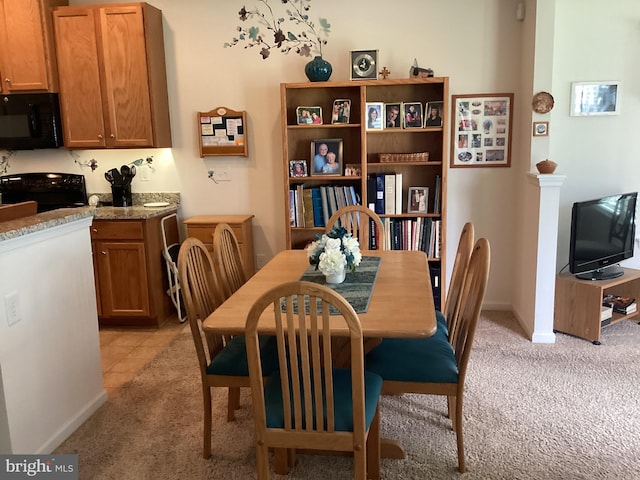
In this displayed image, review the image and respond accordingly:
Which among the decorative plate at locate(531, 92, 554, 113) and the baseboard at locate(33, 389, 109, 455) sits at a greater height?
the decorative plate at locate(531, 92, 554, 113)

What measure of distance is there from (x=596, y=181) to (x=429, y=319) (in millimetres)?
2728

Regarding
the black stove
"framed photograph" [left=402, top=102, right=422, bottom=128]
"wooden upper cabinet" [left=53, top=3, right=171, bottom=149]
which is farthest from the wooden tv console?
the black stove

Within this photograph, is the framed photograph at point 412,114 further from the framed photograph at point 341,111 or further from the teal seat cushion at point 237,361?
the teal seat cushion at point 237,361

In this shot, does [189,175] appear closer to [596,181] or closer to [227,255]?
[227,255]

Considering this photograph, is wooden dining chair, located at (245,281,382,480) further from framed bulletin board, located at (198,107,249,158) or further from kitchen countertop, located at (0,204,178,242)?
framed bulletin board, located at (198,107,249,158)

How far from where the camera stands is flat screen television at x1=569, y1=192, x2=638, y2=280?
142 inches

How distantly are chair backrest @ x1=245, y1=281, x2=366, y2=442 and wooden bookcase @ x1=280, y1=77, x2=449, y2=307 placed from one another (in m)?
2.20

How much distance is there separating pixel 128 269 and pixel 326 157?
5.50 ft

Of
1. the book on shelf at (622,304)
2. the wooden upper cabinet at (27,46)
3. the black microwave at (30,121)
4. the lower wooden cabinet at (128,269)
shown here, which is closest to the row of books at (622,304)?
the book on shelf at (622,304)

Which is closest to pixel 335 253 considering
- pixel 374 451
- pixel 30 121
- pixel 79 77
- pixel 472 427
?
pixel 374 451

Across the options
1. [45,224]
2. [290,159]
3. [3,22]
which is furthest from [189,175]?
[45,224]

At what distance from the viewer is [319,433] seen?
1.80 meters

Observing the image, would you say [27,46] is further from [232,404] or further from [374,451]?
[374,451]

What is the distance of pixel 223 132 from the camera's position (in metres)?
4.22
